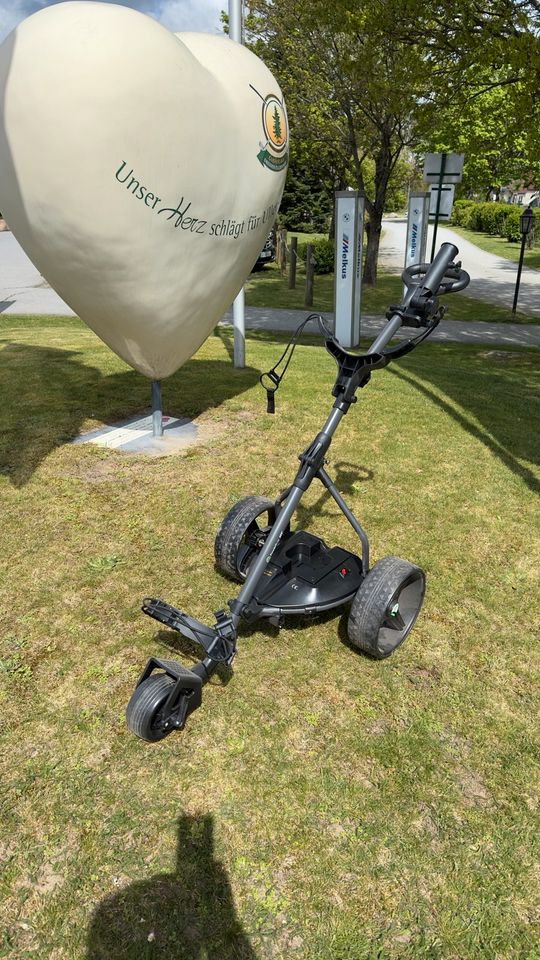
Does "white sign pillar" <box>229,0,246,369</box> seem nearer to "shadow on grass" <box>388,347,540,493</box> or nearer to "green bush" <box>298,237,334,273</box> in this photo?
"shadow on grass" <box>388,347,540,493</box>

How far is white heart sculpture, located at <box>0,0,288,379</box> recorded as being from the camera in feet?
12.8

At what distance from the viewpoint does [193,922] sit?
→ 7.50 feet

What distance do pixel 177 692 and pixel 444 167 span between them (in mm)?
13636

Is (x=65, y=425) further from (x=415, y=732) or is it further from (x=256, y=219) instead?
(x=415, y=732)

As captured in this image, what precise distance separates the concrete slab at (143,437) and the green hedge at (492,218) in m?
37.9

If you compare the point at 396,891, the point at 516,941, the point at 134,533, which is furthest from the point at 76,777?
the point at 134,533

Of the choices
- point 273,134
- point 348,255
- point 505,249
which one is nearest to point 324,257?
point 348,255

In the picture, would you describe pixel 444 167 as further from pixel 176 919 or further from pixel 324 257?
pixel 176 919

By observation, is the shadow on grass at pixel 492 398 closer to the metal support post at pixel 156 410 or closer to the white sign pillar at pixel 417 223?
the metal support post at pixel 156 410

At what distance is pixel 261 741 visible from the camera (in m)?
3.03

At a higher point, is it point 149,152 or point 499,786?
point 149,152

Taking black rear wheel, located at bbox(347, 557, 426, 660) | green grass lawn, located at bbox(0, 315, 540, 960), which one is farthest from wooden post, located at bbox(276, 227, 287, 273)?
black rear wheel, located at bbox(347, 557, 426, 660)

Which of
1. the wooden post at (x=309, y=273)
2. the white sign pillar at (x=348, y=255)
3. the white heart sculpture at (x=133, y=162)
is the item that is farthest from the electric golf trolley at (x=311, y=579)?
the wooden post at (x=309, y=273)

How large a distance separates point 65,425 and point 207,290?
98.8 inches
